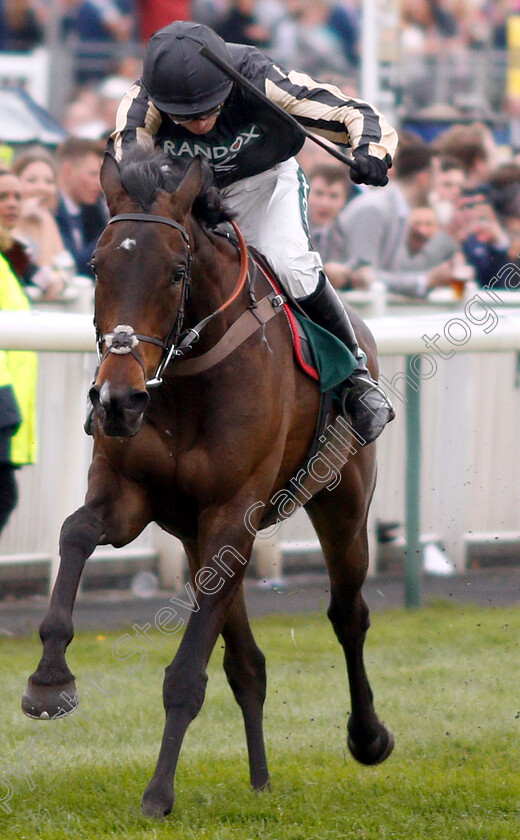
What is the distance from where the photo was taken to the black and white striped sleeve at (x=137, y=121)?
174 inches

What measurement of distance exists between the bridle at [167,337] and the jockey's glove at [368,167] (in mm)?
536

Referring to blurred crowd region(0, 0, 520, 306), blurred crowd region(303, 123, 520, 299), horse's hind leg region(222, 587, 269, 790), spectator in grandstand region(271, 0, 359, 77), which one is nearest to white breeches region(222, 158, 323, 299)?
horse's hind leg region(222, 587, 269, 790)

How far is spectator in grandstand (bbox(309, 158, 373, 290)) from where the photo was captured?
916 cm

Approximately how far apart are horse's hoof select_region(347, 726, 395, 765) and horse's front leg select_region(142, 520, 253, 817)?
125cm

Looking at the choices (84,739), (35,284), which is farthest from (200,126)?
(35,284)

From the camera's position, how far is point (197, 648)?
163 inches

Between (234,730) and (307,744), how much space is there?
37 cm

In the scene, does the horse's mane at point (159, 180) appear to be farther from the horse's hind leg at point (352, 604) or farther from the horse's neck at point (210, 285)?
the horse's hind leg at point (352, 604)

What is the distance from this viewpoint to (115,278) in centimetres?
382

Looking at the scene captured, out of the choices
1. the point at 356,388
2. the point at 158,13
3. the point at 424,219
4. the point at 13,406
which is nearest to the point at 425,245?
the point at 424,219

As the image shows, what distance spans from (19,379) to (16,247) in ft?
3.00

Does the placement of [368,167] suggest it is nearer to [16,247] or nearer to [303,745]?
[303,745]

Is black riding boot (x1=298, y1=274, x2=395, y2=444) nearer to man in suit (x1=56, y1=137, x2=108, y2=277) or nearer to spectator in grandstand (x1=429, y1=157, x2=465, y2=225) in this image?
man in suit (x1=56, y1=137, x2=108, y2=277)

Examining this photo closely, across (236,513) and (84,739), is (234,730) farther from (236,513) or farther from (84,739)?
(236,513)
